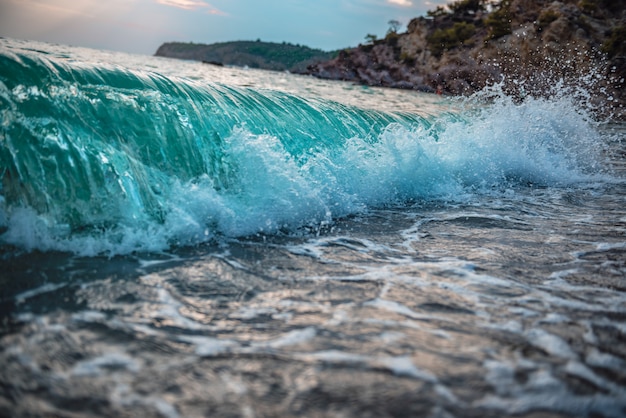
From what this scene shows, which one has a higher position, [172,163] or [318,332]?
[172,163]

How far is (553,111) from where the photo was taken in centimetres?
1061

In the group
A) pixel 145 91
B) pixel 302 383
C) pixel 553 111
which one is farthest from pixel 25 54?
pixel 553 111

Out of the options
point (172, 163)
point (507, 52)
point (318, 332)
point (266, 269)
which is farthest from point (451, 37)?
point (318, 332)

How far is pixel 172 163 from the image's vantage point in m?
4.69

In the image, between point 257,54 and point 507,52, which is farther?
point 257,54

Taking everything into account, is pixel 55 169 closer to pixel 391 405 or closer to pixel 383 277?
pixel 383 277

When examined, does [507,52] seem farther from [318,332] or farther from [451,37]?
[318,332]

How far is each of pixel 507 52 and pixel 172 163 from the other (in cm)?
3869

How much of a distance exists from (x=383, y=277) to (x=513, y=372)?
4.09 ft

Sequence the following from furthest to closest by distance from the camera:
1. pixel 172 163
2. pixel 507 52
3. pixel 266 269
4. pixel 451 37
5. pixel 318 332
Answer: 1. pixel 451 37
2. pixel 507 52
3. pixel 172 163
4. pixel 266 269
5. pixel 318 332

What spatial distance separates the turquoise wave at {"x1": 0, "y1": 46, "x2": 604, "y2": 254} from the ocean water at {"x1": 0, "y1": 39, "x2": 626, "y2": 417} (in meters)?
0.02

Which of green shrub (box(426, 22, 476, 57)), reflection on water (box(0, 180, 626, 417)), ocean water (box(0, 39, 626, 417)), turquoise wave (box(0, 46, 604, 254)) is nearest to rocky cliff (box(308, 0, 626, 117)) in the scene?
green shrub (box(426, 22, 476, 57))

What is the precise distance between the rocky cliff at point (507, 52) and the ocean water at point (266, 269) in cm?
1244

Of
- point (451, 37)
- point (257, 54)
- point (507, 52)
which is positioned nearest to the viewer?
point (507, 52)
